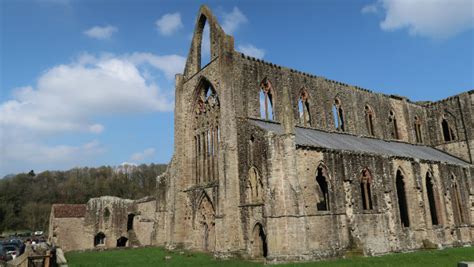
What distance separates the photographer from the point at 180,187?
2583 cm

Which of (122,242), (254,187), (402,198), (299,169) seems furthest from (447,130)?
(122,242)

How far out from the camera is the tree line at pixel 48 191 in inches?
2872

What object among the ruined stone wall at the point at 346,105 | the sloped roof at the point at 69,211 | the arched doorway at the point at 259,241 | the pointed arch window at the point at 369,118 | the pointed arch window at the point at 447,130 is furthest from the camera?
the sloped roof at the point at 69,211

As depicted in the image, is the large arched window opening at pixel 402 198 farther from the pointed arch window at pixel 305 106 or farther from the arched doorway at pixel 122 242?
the arched doorway at pixel 122 242

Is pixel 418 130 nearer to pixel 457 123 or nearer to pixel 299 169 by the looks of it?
pixel 457 123

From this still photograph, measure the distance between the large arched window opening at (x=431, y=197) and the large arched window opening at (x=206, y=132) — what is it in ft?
48.5

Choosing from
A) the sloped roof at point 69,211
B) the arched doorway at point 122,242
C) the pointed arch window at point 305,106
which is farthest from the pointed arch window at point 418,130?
the sloped roof at point 69,211

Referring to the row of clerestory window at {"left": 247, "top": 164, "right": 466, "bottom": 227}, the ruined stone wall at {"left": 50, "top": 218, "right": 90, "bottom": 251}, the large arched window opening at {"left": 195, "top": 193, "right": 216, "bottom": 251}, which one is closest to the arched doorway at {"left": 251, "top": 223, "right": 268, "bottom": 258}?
the row of clerestory window at {"left": 247, "top": 164, "right": 466, "bottom": 227}

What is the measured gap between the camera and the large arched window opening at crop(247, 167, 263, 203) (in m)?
19.6

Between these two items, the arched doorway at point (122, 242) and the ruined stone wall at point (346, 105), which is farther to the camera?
the arched doorway at point (122, 242)

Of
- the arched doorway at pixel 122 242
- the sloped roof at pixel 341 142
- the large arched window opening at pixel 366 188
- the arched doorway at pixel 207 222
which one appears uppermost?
the sloped roof at pixel 341 142

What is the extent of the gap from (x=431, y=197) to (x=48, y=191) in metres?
87.1

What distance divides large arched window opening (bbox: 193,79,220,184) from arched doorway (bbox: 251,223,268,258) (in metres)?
5.47

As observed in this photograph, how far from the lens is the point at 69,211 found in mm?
36250
